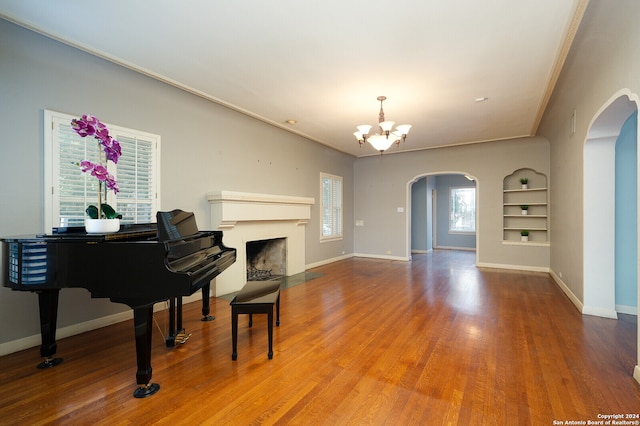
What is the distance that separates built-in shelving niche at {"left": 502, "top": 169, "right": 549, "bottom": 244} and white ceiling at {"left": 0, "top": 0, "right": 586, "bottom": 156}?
8.26 feet

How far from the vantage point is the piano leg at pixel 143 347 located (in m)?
1.98

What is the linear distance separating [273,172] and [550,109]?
4640mm

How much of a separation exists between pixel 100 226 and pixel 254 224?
2.70m

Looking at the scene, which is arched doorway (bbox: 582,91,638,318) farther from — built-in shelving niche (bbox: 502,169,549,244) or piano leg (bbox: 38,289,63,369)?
piano leg (bbox: 38,289,63,369)

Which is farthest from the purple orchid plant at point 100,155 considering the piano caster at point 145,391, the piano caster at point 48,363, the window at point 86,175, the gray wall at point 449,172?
the gray wall at point 449,172

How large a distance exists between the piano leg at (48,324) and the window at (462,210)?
10.5m

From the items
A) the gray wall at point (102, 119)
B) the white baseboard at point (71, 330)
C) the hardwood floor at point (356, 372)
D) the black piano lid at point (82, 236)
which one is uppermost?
the gray wall at point (102, 119)

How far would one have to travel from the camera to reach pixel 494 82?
12.2 feet

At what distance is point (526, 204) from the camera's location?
6500 mm

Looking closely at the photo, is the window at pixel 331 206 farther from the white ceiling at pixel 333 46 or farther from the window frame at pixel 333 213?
the white ceiling at pixel 333 46

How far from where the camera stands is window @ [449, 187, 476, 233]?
10227 mm

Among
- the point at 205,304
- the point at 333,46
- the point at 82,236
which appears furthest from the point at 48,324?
the point at 333,46

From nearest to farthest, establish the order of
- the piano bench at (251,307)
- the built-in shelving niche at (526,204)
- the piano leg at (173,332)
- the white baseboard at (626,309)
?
the piano bench at (251,307), the piano leg at (173,332), the white baseboard at (626,309), the built-in shelving niche at (526,204)

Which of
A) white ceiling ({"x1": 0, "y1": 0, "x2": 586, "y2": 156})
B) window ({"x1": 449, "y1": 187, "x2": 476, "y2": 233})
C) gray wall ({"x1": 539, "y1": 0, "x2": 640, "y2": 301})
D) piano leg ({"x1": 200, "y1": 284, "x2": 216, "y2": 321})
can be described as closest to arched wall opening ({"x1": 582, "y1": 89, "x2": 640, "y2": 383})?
gray wall ({"x1": 539, "y1": 0, "x2": 640, "y2": 301})
